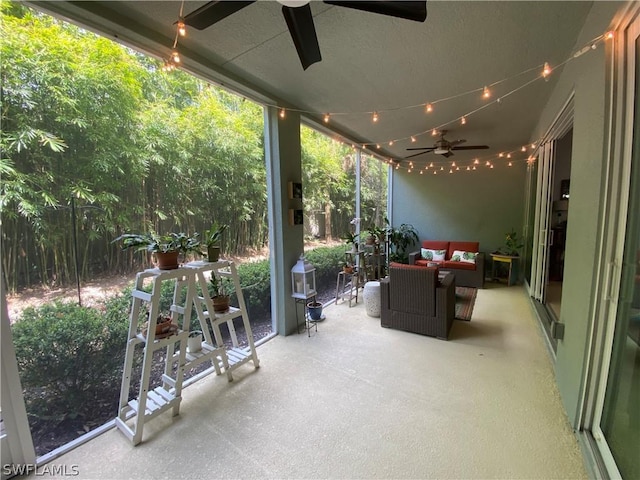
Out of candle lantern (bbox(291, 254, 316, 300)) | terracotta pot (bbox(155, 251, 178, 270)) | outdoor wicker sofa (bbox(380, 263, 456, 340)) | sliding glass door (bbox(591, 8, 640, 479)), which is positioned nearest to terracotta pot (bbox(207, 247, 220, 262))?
terracotta pot (bbox(155, 251, 178, 270))

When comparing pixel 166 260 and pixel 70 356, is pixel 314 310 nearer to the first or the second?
pixel 166 260

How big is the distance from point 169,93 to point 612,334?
10.6ft

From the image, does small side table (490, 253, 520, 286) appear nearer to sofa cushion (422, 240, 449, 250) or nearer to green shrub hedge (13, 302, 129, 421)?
sofa cushion (422, 240, 449, 250)

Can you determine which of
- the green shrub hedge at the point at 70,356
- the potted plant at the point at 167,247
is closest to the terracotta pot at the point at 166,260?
the potted plant at the point at 167,247

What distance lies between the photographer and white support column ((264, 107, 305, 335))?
3.00 metres

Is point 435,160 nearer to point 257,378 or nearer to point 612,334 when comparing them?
point 612,334

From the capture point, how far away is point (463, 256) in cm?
530

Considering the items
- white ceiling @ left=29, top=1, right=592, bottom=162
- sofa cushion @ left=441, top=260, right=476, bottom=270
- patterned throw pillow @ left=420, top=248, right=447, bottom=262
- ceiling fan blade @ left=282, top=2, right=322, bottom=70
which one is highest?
white ceiling @ left=29, top=1, right=592, bottom=162

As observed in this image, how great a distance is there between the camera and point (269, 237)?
3125 millimetres

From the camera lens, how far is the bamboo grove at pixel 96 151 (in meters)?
1.51

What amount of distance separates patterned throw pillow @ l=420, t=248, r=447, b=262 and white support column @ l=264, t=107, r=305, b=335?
10.9ft

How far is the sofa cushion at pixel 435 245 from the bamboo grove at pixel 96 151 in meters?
4.32

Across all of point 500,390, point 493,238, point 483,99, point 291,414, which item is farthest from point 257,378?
point 493,238

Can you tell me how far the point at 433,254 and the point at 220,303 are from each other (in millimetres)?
4472
